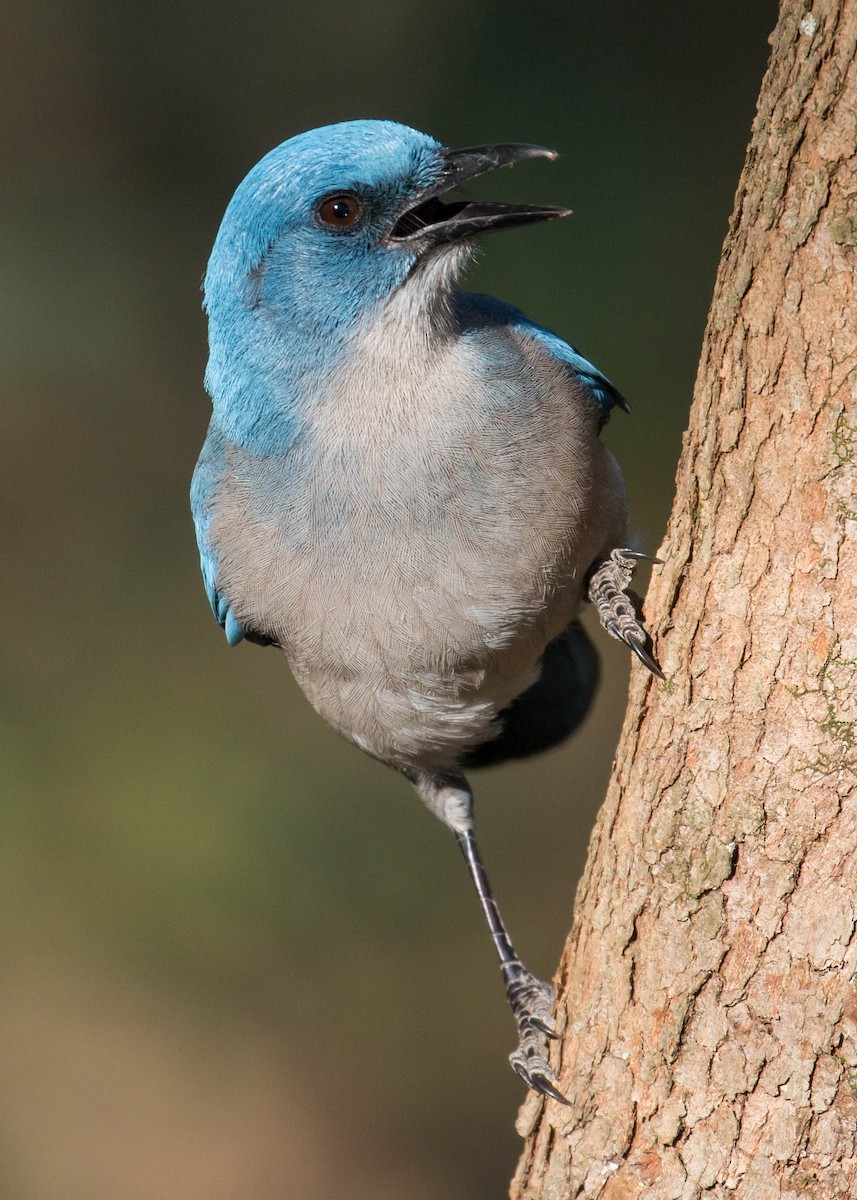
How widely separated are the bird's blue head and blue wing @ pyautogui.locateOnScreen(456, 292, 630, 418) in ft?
0.96

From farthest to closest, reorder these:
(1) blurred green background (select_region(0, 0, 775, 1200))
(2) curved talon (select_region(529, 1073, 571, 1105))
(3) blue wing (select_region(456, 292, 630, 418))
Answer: (1) blurred green background (select_region(0, 0, 775, 1200)) → (3) blue wing (select_region(456, 292, 630, 418)) → (2) curved talon (select_region(529, 1073, 571, 1105))

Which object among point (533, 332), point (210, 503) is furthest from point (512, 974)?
point (533, 332)

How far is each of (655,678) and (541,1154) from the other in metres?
1.23

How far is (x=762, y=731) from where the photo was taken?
2.62m

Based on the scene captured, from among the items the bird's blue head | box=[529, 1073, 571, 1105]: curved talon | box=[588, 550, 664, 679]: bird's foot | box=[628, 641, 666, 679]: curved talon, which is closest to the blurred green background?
box=[588, 550, 664, 679]: bird's foot

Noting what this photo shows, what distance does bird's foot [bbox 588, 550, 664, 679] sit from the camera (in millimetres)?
2898

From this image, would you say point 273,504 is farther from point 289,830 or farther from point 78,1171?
point 78,1171

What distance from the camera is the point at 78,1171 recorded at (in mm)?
6805

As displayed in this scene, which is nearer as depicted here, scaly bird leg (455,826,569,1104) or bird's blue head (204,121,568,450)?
scaly bird leg (455,826,569,1104)

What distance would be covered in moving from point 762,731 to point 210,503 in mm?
1996

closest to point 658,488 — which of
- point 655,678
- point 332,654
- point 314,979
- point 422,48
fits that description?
point 422,48

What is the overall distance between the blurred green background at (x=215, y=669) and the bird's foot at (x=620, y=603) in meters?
3.46

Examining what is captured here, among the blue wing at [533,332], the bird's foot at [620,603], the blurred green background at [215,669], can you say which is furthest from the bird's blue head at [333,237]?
the blurred green background at [215,669]

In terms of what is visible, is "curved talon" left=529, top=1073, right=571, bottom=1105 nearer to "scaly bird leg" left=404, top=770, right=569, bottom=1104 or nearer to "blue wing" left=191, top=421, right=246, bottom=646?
"scaly bird leg" left=404, top=770, right=569, bottom=1104
